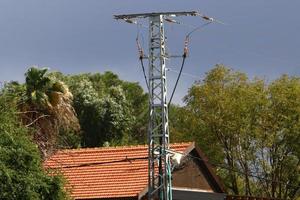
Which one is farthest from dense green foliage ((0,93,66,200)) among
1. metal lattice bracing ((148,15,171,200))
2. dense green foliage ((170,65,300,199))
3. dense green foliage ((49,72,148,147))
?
dense green foliage ((49,72,148,147))

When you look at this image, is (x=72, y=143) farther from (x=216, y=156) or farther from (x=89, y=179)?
(x=89, y=179)

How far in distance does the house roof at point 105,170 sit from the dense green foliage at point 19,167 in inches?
242

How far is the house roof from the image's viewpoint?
36469 millimetres

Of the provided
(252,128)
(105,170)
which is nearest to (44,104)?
(105,170)

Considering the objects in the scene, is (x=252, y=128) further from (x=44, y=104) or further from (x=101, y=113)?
(x=44, y=104)

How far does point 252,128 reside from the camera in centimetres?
5438

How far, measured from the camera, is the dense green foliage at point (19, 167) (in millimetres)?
27203

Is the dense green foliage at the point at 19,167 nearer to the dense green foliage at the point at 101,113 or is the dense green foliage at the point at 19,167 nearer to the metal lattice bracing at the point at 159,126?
the metal lattice bracing at the point at 159,126

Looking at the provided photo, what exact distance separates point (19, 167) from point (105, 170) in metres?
10.7

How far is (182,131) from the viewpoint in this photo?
56594mm

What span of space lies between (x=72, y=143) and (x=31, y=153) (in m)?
30.9

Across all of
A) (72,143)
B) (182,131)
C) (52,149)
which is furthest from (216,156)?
(52,149)

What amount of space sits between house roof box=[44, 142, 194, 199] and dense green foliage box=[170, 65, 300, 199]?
48.5 feet

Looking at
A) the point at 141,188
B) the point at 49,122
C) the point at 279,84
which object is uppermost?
the point at 279,84
